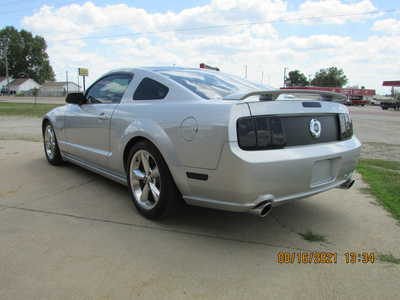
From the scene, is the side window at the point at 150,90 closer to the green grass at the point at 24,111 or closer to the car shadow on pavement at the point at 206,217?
the car shadow on pavement at the point at 206,217

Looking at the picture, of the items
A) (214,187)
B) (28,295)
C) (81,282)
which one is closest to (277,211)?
(214,187)

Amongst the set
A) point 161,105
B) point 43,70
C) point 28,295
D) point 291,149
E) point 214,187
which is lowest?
point 28,295

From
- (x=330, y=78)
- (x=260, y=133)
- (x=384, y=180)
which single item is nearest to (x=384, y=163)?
(x=384, y=180)

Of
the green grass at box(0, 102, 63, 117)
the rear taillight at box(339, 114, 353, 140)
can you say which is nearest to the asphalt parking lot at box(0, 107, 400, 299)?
the rear taillight at box(339, 114, 353, 140)

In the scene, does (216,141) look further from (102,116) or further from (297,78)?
(297,78)

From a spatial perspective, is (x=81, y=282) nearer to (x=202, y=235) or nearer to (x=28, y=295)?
(x=28, y=295)

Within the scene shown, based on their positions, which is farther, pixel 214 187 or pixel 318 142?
pixel 318 142

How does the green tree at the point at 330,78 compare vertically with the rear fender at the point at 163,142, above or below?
above

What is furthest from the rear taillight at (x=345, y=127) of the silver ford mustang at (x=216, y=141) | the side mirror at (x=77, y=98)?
the side mirror at (x=77, y=98)

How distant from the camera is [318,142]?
2881 millimetres

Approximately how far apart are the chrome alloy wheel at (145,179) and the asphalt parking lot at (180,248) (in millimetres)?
198

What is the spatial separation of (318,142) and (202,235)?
4.06ft

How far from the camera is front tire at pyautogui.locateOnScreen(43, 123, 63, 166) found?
207 inches

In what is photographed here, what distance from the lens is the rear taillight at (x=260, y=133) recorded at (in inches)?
97.4
